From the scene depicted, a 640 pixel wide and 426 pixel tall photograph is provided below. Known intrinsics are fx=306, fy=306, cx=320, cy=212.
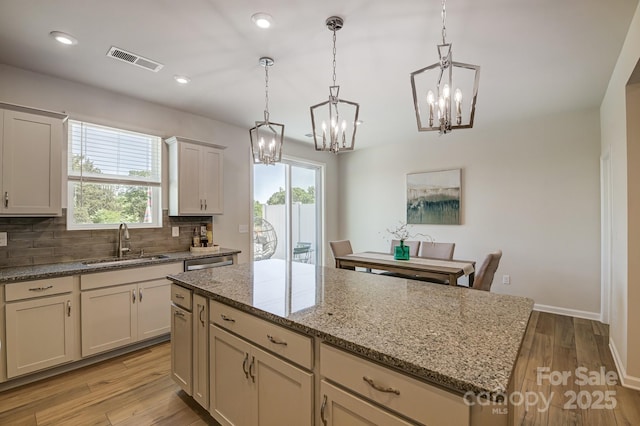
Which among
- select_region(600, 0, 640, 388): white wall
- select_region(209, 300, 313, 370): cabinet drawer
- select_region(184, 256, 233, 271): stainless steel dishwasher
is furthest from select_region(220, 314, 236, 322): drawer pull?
select_region(600, 0, 640, 388): white wall

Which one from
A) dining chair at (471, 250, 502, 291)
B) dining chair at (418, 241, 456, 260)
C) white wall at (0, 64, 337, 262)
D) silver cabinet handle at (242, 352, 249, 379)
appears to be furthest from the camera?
dining chair at (418, 241, 456, 260)

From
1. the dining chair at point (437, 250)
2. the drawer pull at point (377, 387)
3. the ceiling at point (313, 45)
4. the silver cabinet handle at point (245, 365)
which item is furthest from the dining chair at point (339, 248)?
the drawer pull at point (377, 387)

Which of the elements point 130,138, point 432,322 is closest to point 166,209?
point 130,138

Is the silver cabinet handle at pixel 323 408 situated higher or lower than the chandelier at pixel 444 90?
lower

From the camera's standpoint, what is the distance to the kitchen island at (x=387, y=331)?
3.15 feet

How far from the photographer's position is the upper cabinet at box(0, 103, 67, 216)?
2.51 m

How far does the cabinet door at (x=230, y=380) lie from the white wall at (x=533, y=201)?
Result: 3.88m

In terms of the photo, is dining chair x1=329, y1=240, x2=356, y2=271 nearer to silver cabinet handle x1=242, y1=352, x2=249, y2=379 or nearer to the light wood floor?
the light wood floor

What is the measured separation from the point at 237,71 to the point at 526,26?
236 centimetres

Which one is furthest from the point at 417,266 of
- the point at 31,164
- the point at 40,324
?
the point at 31,164

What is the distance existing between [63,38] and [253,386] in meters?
2.83

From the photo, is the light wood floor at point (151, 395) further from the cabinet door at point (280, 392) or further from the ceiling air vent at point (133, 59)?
the ceiling air vent at point (133, 59)

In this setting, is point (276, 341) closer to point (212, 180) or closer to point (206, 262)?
point (206, 262)

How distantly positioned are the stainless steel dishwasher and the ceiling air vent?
197cm
